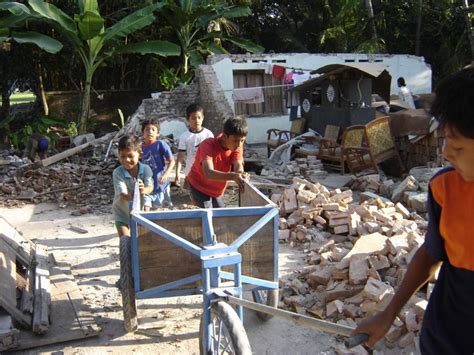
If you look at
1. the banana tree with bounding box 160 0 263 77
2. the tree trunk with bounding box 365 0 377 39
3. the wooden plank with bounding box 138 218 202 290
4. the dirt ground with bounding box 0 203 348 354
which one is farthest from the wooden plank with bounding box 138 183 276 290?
the tree trunk with bounding box 365 0 377 39

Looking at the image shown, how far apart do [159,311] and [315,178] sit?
244 inches

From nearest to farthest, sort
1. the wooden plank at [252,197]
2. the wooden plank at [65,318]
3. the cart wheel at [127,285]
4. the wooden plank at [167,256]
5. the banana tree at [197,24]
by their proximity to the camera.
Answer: the wooden plank at [167,256], the cart wheel at [127,285], the wooden plank at [65,318], the wooden plank at [252,197], the banana tree at [197,24]

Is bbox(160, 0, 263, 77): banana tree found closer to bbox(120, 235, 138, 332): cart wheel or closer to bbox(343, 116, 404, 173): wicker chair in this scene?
bbox(343, 116, 404, 173): wicker chair

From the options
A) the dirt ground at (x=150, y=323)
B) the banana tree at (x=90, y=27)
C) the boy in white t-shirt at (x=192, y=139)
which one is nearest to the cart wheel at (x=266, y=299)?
the dirt ground at (x=150, y=323)

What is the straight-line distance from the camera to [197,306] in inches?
175

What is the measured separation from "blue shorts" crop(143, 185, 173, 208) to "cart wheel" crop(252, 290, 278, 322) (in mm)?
1281

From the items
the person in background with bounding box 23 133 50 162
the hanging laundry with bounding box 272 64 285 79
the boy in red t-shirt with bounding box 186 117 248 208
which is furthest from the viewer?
the hanging laundry with bounding box 272 64 285 79

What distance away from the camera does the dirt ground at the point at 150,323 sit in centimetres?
373

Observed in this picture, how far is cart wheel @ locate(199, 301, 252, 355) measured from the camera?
97.1 inches

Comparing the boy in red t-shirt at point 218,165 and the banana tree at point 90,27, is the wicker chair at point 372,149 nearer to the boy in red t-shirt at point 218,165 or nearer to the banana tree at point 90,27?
the boy in red t-shirt at point 218,165

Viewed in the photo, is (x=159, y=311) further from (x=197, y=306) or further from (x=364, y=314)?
(x=364, y=314)

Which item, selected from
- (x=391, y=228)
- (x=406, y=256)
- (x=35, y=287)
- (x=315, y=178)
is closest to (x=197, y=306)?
(x=35, y=287)

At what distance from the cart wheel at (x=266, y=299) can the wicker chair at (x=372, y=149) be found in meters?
6.24

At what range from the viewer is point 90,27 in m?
12.5
